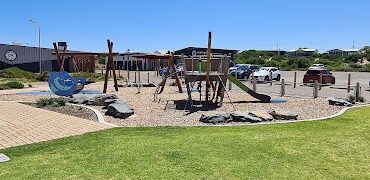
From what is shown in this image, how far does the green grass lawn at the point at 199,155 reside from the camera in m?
6.23

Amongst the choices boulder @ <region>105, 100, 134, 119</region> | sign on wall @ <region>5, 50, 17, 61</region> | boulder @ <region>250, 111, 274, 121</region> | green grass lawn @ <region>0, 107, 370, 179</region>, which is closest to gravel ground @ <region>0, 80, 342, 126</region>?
boulder @ <region>105, 100, 134, 119</region>

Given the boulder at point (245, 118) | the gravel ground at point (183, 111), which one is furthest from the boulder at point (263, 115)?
the gravel ground at point (183, 111)

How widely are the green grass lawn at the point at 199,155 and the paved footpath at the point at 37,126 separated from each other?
753mm

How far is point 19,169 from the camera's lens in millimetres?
6410

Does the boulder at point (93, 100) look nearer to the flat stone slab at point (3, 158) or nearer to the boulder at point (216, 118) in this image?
the boulder at point (216, 118)

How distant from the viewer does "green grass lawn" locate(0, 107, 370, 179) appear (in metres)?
6.23

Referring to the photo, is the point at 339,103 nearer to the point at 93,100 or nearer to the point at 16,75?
the point at 93,100

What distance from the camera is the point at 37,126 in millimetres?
10531

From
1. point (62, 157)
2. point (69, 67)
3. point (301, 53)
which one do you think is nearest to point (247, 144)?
point (62, 157)

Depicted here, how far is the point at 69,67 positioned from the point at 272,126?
181 ft

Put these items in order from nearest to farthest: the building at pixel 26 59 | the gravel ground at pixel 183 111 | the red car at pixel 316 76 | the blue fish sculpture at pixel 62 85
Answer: the gravel ground at pixel 183 111 < the blue fish sculpture at pixel 62 85 < the red car at pixel 316 76 < the building at pixel 26 59

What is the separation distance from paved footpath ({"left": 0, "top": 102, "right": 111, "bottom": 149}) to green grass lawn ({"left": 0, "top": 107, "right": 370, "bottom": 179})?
2.47ft

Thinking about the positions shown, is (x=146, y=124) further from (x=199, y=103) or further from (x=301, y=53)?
(x=301, y=53)

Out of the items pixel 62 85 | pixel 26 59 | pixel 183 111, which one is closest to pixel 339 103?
pixel 183 111
